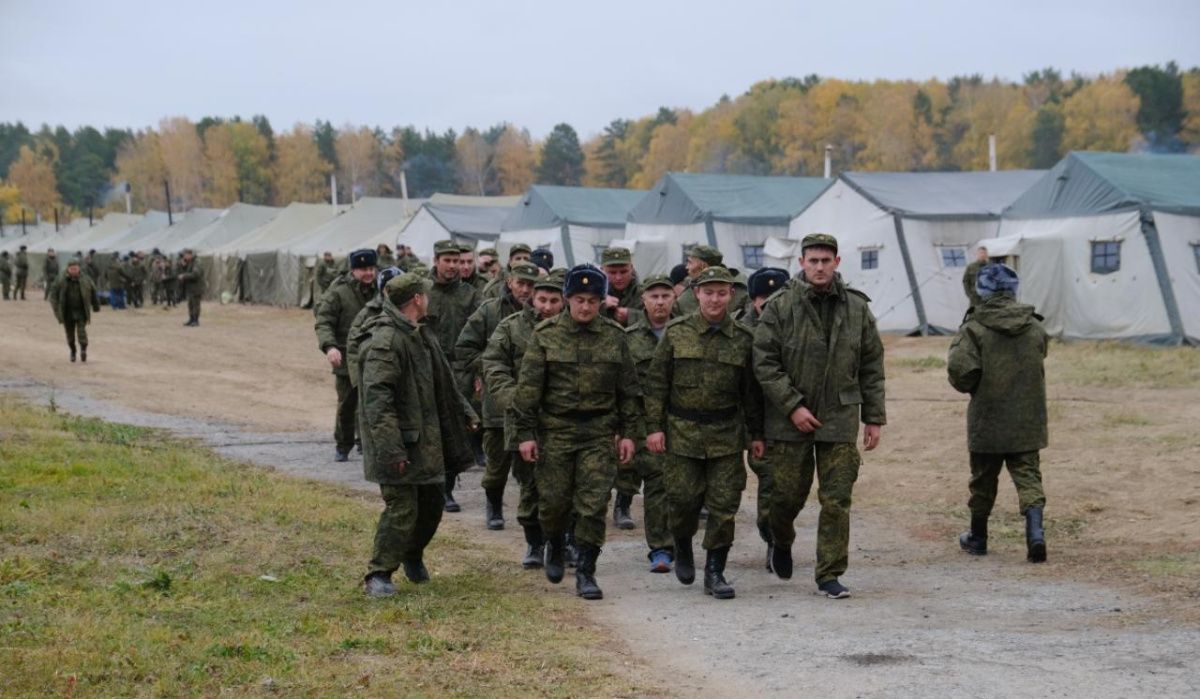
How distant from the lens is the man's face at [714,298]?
7.52 m

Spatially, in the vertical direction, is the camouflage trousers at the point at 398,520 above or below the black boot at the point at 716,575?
above

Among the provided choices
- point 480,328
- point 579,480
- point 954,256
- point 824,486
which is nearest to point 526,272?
point 480,328

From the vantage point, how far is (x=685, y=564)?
310 inches

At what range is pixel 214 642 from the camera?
6.12m

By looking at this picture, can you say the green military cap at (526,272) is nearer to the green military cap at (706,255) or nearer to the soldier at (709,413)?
the green military cap at (706,255)

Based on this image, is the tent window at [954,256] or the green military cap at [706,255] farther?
the tent window at [954,256]

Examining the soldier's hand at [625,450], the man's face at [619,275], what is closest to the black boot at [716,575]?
the soldier's hand at [625,450]

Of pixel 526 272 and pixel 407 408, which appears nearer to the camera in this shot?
pixel 407 408

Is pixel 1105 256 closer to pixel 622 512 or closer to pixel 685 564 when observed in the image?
pixel 622 512

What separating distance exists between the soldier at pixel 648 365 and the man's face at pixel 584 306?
2.72 feet

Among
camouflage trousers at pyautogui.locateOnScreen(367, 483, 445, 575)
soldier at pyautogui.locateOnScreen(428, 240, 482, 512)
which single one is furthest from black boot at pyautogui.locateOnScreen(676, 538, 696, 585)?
soldier at pyautogui.locateOnScreen(428, 240, 482, 512)

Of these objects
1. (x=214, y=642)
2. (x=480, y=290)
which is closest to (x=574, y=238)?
(x=480, y=290)

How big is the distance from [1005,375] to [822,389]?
184 centimetres

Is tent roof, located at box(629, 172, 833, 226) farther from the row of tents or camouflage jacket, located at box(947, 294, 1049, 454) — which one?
camouflage jacket, located at box(947, 294, 1049, 454)
